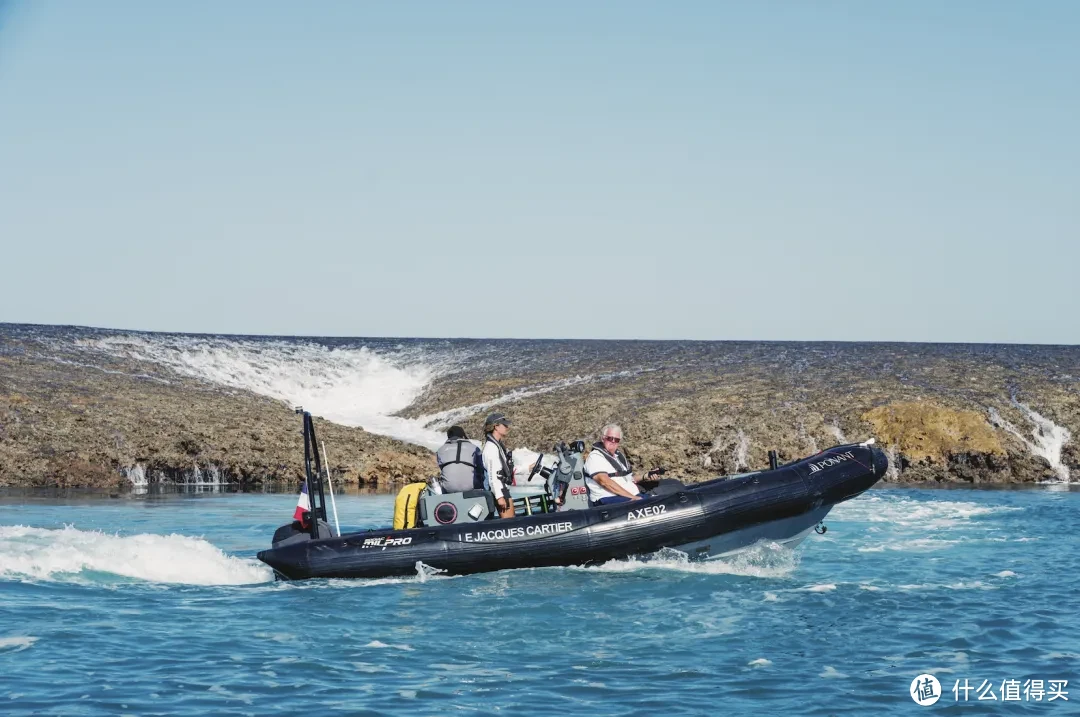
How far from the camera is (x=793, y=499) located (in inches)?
582

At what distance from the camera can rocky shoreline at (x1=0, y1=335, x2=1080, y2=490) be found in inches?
1107

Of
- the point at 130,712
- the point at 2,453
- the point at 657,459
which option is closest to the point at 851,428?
the point at 657,459

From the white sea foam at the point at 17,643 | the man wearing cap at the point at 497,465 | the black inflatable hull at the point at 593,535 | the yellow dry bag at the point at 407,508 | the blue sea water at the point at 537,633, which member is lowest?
the blue sea water at the point at 537,633

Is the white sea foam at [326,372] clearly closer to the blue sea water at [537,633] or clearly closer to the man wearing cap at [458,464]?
the man wearing cap at [458,464]

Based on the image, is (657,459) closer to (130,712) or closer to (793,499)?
(793,499)

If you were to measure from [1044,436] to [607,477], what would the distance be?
21.0 meters

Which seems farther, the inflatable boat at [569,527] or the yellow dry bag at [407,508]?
the yellow dry bag at [407,508]

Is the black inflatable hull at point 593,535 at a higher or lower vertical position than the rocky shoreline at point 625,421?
lower

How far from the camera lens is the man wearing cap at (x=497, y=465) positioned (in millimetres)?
14352

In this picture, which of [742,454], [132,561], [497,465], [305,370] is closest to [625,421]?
[742,454]

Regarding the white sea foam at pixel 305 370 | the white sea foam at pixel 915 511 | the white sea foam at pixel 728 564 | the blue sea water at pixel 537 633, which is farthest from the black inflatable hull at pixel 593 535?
the white sea foam at pixel 305 370

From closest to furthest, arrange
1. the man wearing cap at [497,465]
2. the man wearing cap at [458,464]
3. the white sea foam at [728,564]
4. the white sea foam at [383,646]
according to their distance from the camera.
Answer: the white sea foam at [383,646]
the white sea foam at [728,564]
the man wearing cap at [497,465]
the man wearing cap at [458,464]

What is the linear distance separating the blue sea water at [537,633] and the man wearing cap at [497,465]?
981mm

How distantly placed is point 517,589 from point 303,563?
2625 millimetres
